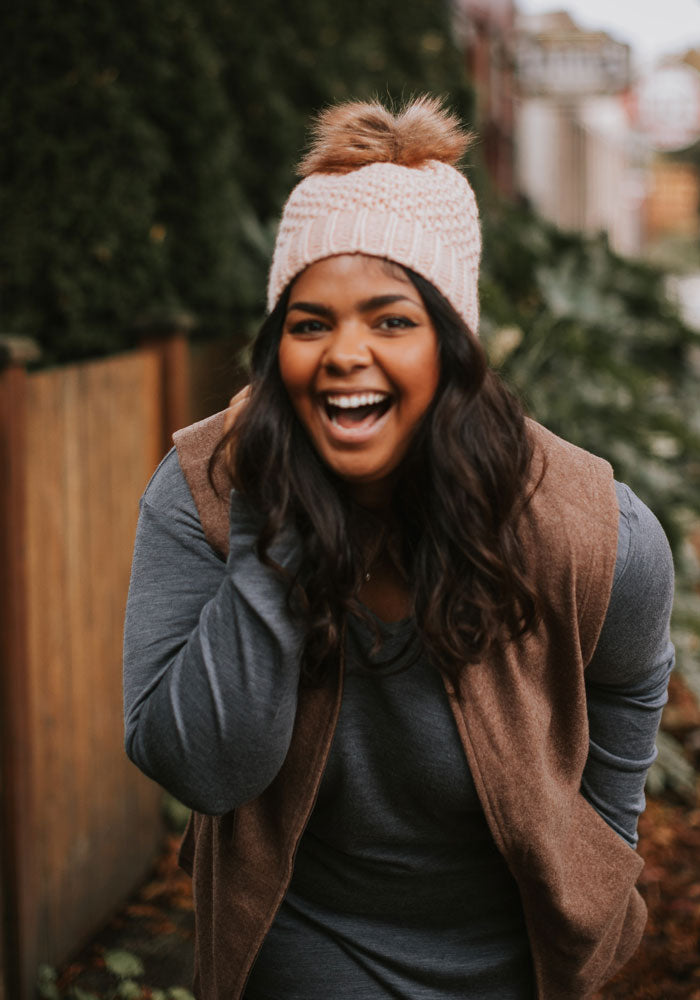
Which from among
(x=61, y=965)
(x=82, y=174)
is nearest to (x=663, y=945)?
(x=61, y=965)

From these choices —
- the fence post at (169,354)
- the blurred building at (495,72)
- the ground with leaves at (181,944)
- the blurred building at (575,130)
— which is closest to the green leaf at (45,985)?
the ground with leaves at (181,944)

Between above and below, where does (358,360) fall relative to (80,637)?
above

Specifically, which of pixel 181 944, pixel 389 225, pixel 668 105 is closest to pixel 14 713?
pixel 181 944

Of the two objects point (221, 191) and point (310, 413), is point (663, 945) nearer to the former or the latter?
point (310, 413)

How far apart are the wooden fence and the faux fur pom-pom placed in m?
Answer: 1.58

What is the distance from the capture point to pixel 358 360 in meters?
1.69

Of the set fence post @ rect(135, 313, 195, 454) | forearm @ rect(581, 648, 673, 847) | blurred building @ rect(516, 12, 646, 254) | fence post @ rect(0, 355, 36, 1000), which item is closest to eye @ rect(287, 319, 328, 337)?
forearm @ rect(581, 648, 673, 847)

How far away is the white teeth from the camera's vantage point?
1723mm

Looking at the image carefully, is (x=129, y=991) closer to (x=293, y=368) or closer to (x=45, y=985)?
(x=45, y=985)

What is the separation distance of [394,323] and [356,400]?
117 mm

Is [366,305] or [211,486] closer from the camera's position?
[366,305]

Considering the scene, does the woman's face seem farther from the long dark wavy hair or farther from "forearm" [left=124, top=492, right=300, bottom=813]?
"forearm" [left=124, top=492, right=300, bottom=813]

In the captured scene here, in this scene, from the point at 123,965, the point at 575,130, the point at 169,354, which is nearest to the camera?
the point at 123,965

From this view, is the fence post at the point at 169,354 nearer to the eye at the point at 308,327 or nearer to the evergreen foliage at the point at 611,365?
the evergreen foliage at the point at 611,365
